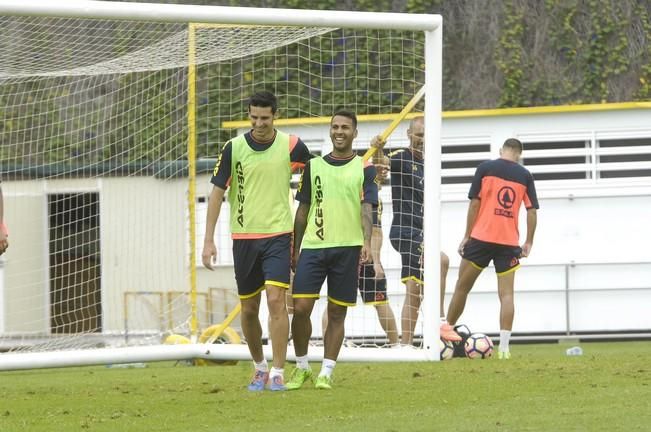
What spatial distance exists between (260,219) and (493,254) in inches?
160

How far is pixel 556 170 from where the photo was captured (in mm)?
18531

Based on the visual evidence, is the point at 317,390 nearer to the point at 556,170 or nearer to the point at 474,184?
the point at 474,184

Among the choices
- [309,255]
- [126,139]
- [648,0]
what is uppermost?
[648,0]

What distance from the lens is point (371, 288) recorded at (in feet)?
41.5

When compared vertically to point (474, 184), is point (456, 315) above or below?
below

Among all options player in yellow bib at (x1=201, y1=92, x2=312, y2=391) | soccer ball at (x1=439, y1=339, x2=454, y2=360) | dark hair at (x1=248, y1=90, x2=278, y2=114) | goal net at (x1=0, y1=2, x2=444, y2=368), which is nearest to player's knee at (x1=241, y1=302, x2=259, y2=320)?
player in yellow bib at (x1=201, y1=92, x2=312, y2=391)

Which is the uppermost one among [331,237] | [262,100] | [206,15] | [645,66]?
[645,66]

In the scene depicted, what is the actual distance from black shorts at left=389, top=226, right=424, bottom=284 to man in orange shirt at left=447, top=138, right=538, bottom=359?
403 mm

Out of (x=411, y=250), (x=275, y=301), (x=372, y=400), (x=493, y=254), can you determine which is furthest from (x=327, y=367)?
(x=493, y=254)

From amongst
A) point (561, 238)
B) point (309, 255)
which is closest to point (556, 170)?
point (561, 238)

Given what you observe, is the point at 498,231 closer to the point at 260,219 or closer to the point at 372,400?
the point at 260,219

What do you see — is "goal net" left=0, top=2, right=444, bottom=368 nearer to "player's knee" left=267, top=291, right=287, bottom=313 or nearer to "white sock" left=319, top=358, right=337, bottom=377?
"white sock" left=319, top=358, right=337, bottom=377

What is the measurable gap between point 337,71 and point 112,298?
14.8 ft

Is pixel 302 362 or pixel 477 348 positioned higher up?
pixel 302 362
